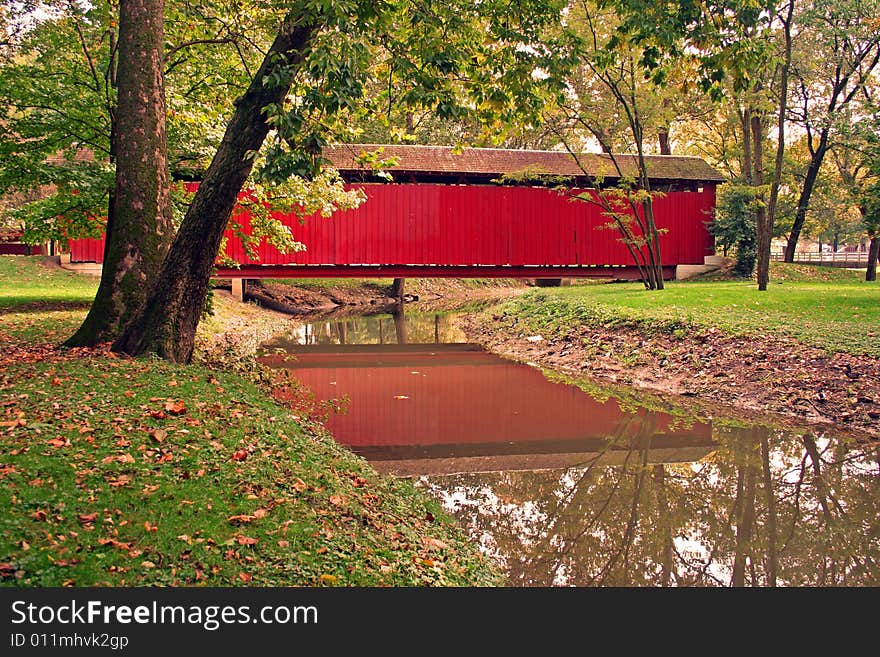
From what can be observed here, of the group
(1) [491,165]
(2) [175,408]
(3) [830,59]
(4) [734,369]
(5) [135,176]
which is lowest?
(4) [734,369]

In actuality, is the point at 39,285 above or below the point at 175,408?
above

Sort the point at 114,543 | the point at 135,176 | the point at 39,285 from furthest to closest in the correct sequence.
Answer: the point at 39,285
the point at 135,176
the point at 114,543

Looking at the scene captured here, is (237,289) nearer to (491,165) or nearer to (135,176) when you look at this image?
(491,165)

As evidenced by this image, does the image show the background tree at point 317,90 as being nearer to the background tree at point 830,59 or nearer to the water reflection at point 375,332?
the water reflection at point 375,332

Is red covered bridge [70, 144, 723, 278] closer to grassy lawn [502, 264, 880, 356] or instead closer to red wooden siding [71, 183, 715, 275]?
red wooden siding [71, 183, 715, 275]

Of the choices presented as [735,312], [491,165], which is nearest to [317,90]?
[735,312]

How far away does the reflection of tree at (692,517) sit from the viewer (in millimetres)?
4398

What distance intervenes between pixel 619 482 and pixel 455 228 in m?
16.4

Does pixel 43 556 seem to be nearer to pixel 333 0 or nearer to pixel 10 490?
pixel 10 490

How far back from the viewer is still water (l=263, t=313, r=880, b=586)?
4.52m

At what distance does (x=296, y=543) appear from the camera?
380 cm

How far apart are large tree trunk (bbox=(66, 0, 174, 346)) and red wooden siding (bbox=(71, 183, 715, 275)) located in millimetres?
12484

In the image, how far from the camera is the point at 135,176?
8.38 meters

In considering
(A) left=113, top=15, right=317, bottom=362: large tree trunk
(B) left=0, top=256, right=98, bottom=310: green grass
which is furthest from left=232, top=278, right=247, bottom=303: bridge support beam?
(A) left=113, top=15, right=317, bottom=362: large tree trunk
